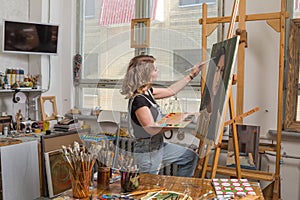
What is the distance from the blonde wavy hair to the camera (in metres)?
1.54

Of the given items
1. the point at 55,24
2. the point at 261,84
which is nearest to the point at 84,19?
the point at 55,24

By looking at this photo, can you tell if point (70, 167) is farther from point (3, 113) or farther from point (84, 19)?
point (84, 19)

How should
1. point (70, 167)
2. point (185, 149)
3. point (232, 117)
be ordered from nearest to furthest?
point (70, 167) → point (185, 149) → point (232, 117)

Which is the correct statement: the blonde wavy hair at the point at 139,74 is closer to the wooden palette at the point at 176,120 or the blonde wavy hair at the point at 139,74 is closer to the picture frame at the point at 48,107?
the wooden palette at the point at 176,120

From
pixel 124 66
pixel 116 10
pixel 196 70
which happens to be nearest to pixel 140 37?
pixel 124 66

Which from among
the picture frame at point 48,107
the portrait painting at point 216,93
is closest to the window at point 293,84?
the portrait painting at point 216,93

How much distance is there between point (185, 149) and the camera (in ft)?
5.54

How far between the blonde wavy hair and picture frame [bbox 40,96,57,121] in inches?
94.0

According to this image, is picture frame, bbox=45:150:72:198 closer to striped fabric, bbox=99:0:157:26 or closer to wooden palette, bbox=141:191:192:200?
striped fabric, bbox=99:0:157:26

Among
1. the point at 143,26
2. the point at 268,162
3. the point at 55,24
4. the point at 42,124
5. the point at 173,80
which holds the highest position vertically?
the point at 55,24

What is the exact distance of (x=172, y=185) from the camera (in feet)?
5.33

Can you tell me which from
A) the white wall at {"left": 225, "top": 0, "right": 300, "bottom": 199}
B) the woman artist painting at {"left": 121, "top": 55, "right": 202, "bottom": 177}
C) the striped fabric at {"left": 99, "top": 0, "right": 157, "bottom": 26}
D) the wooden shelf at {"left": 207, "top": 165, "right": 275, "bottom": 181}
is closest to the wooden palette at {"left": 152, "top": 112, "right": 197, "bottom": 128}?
the woman artist painting at {"left": 121, "top": 55, "right": 202, "bottom": 177}

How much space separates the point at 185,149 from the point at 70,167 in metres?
0.55

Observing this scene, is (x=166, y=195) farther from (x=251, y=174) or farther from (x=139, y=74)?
(x=251, y=174)
